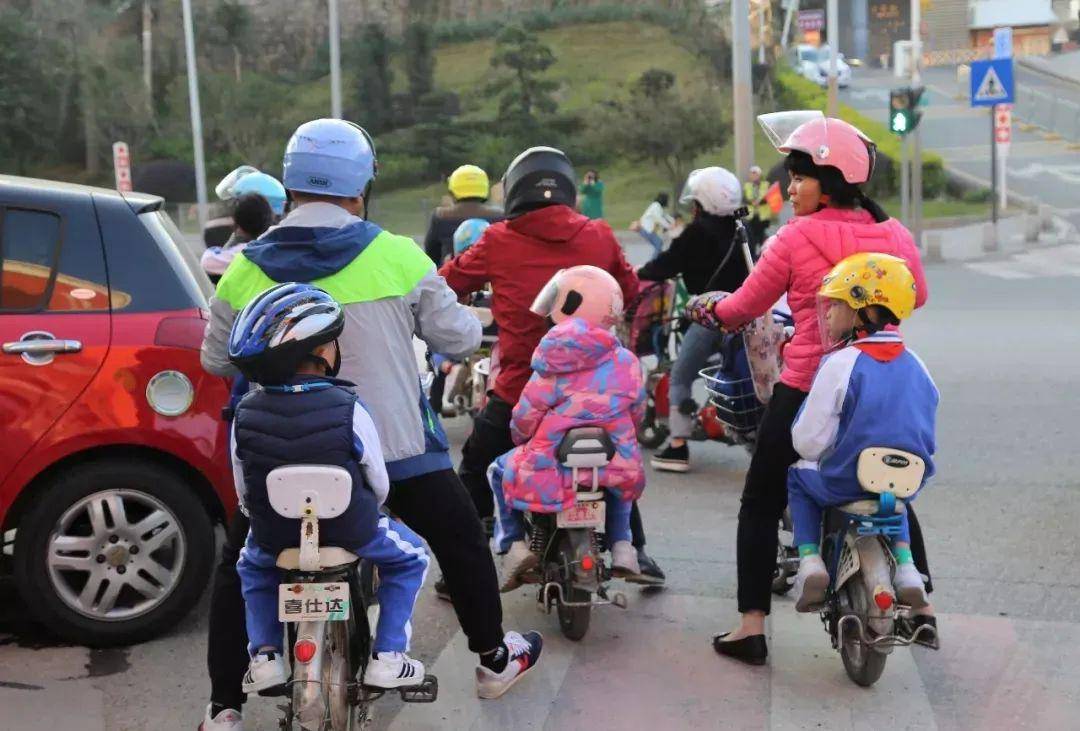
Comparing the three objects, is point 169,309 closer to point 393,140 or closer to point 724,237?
point 724,237

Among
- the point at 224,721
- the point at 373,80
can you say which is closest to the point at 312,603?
the point at 224,721

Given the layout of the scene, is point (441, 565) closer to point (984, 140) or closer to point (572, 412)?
point (572, 412)

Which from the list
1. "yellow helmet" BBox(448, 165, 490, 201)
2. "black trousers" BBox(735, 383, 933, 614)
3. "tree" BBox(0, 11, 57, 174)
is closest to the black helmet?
"black trousers" BBox(735, 383, 933, 614)

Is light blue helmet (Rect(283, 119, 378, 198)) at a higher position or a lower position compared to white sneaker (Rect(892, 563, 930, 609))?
higher

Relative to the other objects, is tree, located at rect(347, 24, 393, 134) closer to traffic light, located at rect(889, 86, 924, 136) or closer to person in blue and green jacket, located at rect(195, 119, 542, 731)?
traffic light, located at rect(889, 86, 924, 136)

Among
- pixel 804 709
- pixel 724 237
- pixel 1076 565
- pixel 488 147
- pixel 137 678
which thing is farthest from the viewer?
pixel 488 147

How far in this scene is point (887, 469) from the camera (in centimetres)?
439

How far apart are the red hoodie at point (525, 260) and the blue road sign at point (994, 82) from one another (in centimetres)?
2140

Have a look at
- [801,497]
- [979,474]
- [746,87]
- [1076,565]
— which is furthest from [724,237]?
[746,87]

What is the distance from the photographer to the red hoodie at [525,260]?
5555mm

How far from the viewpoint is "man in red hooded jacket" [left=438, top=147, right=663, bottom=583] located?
18.1ft

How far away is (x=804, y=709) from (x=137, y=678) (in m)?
2.26

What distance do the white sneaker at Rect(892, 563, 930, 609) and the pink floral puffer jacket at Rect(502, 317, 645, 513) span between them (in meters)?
1.09

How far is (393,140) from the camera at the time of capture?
49250 millimetres
